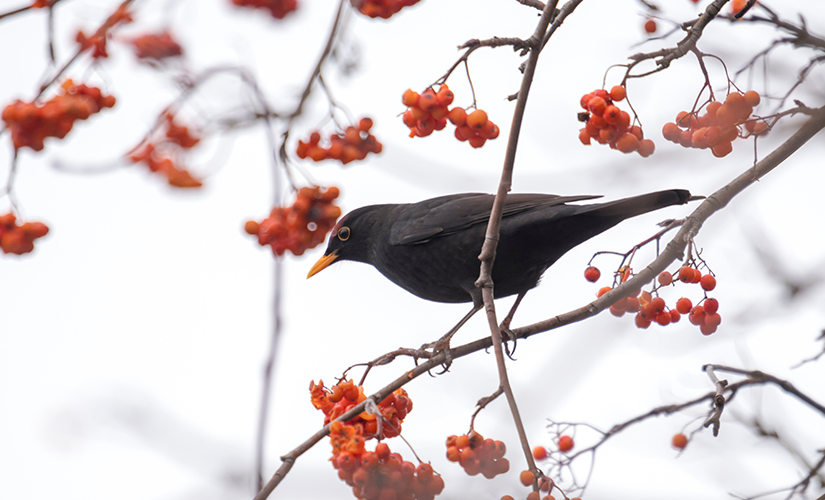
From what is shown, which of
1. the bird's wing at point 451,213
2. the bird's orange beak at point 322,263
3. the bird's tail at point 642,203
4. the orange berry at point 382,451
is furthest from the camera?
the bird's orange beak at point 322,263

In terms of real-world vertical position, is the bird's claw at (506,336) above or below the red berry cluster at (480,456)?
above

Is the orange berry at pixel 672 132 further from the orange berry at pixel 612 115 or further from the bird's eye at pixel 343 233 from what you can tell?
the bird's eye at pixel 343 233

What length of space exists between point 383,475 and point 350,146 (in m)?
1.23

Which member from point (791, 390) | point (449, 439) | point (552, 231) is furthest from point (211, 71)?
point (791, 390)

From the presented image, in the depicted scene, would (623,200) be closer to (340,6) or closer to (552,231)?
(552,231)

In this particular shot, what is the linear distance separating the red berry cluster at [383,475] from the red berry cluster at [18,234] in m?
1.55

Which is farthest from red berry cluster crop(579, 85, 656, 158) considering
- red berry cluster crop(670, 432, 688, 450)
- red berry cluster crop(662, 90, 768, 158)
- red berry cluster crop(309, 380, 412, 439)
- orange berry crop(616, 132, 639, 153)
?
red berry cluster crop(670, 432, 688, 450)

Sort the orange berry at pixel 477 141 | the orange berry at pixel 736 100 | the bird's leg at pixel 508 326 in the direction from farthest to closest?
the bird's leg at pixel 508 326, the orange berry at pixel 477 141, the orange berry at pixel 736 100

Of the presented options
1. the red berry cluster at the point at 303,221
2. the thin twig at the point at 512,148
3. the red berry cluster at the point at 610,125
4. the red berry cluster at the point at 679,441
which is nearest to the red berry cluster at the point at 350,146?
the red berry cluster at the point at 303,221

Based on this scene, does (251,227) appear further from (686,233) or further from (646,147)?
(686,233)

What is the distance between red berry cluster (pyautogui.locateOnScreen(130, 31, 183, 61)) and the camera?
9.65ft

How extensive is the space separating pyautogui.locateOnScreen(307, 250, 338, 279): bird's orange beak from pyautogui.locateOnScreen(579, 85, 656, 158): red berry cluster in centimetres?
209

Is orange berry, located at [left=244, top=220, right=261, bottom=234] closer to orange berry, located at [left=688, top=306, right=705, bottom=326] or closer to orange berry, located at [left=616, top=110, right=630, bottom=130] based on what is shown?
orange berry, located at [left=616, top=110, right=630, bottom=130]

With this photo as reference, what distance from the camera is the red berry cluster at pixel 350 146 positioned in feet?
9.04
